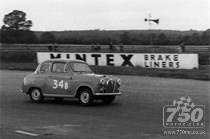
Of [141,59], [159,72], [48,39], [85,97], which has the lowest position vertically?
[85,97]

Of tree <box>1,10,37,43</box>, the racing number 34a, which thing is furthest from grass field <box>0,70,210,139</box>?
tree <box>1,10,37,43</box>

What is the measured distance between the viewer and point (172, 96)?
1831 cm

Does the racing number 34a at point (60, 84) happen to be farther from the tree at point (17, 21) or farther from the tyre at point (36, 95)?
the tree at point (17, 21)

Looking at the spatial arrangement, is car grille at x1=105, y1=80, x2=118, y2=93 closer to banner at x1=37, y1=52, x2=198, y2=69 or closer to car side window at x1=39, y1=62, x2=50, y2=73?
car side window at x1=39, y1=62, x2=50, y2=73

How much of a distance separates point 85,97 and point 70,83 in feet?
2.26

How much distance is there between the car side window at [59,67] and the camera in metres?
16.6

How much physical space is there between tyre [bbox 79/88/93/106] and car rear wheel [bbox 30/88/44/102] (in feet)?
5.33

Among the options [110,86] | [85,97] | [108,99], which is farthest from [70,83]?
[108,99]

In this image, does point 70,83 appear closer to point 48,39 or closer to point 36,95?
point 36,95

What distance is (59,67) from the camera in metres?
16.8

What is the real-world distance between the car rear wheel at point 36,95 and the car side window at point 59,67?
930 mm

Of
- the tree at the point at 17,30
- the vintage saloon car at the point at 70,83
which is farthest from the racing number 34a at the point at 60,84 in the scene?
the tree at the point at 17,30

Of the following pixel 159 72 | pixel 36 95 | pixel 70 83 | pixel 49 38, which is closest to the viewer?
pixel 70 83

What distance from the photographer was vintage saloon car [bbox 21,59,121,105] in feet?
51.8
